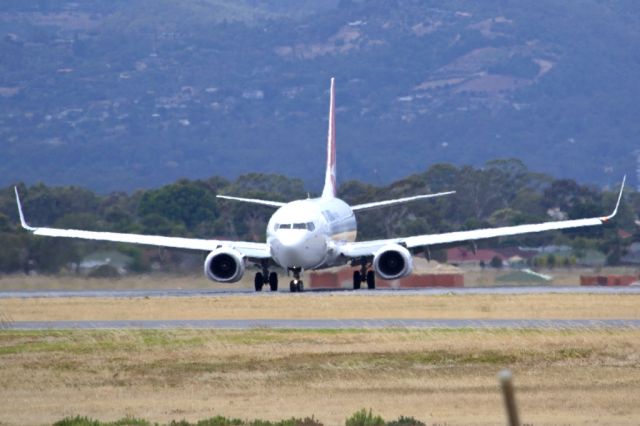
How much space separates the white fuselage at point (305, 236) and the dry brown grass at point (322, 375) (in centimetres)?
1638

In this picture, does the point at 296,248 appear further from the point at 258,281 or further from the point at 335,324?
the point at 335,324

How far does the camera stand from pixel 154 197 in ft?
319

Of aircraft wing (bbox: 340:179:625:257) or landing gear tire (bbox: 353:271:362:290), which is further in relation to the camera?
landing gear tire (bbox: 353:271:362:290)

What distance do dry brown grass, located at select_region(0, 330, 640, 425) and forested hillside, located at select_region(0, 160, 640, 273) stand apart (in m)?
24.4

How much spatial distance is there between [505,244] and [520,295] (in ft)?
112

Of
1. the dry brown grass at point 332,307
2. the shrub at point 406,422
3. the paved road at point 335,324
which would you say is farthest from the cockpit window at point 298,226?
the shrub at point 406,422

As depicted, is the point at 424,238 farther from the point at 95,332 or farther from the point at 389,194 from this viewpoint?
the point at 389,194

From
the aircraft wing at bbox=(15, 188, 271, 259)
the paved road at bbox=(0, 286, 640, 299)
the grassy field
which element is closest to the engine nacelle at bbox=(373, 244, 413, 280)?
the paved road at bbox=(0, 286, 640, 299)

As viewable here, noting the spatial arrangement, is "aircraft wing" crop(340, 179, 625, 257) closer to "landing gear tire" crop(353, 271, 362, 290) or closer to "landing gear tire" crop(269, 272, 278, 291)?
"landing gear tire" crop(353, 271, 362, 290)

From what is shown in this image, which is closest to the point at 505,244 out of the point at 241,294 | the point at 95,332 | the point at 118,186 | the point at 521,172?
the point at 241,294

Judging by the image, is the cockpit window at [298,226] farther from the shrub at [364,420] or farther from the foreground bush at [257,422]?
the shrub at [364,420]

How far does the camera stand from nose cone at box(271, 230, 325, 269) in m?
50.2

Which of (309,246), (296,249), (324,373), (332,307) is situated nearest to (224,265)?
(296,249)

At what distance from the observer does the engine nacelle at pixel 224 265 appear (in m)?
51.5
